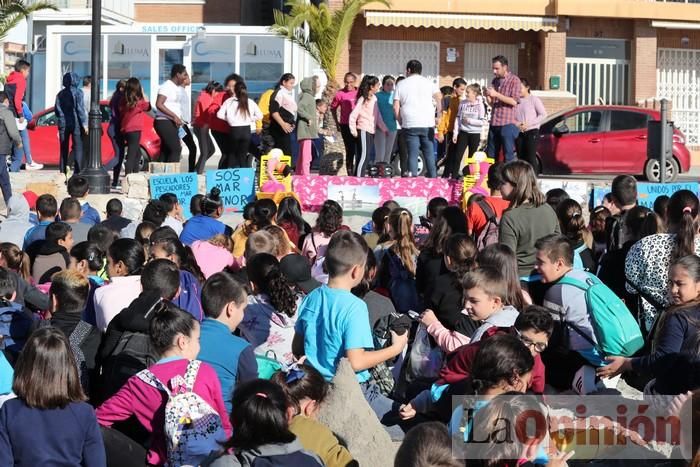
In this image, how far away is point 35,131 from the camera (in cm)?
2436

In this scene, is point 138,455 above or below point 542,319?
below

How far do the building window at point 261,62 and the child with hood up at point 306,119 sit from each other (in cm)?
Result: 1080

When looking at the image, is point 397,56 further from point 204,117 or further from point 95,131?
point 95,131

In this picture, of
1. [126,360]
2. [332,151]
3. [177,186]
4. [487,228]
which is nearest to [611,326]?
[126,360]

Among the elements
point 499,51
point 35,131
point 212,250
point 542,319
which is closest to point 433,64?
point 499,51

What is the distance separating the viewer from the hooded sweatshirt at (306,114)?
59.6 ft

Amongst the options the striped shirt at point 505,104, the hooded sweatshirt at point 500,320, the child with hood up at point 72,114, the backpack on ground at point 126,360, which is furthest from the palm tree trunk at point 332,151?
the backpack on ground at point 126,360

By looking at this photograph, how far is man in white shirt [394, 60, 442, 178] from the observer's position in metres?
17.3

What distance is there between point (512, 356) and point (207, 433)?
1.44m

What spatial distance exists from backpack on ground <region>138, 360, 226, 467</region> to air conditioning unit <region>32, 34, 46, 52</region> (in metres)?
25.8

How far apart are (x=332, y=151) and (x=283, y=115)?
347 centimetres

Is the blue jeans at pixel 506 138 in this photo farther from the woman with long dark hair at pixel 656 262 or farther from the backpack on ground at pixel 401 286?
the woman with long dark hair at pixel 656 262

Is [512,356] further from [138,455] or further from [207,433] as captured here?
[138,455]

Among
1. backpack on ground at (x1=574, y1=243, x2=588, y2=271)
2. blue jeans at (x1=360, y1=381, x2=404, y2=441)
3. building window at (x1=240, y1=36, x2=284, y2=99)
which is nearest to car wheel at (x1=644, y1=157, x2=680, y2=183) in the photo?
backpack on ground at (x1=574, y1=243, x2=588, y2=271)
